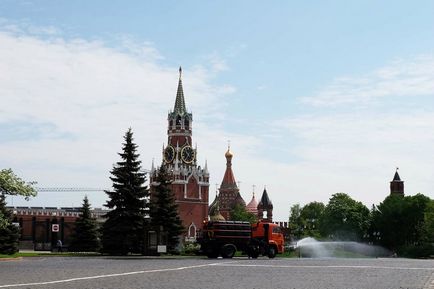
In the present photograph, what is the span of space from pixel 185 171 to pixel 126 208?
247 feet

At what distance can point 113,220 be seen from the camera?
5088 cm

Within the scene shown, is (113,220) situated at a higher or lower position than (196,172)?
lower

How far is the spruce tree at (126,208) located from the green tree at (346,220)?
6295 cm

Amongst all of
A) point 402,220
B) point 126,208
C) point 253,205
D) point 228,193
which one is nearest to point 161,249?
point 126,208

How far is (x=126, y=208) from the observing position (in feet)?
168

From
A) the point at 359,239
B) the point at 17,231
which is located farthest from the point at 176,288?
the point at 359,239

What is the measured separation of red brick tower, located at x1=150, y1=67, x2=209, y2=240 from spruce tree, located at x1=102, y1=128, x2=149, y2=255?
71423 mm

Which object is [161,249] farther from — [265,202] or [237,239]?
[265,202]

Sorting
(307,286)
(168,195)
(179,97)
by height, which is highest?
(179,97)

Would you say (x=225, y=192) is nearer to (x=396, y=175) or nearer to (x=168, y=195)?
(x=396, y=175)

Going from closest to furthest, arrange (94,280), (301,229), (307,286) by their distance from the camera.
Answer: (307,286) → (94,280) → (301,229)

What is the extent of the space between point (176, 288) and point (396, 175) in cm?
13606

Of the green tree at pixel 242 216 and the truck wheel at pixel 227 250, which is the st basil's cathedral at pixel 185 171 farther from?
the truck wheel at pixel 227 250

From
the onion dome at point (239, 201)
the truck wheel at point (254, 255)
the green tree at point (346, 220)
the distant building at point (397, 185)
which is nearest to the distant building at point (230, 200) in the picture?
the onion dome at point (239, 201)
